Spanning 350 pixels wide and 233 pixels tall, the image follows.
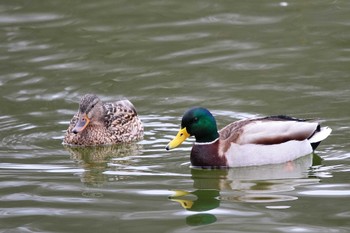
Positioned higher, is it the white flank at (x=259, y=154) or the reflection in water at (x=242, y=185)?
the white flank at (x=259, y=154)

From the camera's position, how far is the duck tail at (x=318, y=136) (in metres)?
11.9

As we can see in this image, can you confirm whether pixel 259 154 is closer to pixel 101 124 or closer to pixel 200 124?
pixel 200 124

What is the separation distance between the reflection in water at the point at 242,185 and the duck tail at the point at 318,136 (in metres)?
0.13

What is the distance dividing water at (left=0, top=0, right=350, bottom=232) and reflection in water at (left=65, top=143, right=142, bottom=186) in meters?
0.03

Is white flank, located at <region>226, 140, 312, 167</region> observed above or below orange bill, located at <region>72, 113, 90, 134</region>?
below

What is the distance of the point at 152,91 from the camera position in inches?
577

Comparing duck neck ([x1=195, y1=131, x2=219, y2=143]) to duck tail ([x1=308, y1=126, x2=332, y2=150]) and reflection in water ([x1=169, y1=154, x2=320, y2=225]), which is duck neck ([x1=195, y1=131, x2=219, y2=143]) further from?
duck tail ([x1=308, y1=126, x2=332, y2=150])

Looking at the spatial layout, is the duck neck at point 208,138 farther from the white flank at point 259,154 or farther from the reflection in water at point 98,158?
the reflection in water at point 98,158

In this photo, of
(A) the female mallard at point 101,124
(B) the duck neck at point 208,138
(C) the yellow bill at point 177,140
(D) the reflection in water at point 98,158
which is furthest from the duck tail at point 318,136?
(A) the female mallard at point 101,124

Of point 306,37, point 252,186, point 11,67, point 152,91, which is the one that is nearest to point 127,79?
point 152,91

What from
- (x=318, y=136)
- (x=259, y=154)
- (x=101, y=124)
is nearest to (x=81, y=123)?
(x=101, y=124)

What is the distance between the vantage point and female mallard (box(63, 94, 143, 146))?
42.6 feet

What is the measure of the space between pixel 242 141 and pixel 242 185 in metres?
0.97

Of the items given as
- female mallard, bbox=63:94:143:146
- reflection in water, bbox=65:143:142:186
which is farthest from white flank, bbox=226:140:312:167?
female mallard, bbox=63:94:143:146
